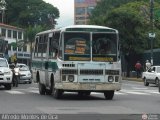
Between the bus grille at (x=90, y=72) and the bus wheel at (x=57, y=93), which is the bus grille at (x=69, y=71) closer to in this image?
the bus grille at (x=90, y=72)

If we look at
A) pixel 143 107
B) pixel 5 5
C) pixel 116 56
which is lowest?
pixel 143 107

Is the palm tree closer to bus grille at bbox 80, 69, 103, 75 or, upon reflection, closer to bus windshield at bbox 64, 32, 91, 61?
bus windshield at bbox 64, 32, 91, 61

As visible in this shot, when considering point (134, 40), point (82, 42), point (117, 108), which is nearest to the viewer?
point (117, 108)

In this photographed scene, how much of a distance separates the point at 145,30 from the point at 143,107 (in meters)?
45.6

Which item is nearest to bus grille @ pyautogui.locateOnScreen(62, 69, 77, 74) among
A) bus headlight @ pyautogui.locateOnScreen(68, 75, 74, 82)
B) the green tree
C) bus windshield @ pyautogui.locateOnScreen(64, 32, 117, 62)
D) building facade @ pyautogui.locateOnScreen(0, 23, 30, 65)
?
bus headlight @ pyautogui.locateOnScreen(68, 75, 74, 82)

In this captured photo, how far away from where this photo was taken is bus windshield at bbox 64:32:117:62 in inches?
938

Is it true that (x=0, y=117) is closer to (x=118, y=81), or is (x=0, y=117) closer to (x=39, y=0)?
(x=118, y=81)

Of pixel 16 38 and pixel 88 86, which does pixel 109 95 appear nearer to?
pixel 88 86

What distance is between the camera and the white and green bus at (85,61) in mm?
23641

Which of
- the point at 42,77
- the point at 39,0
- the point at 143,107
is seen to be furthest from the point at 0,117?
the point at 39,0

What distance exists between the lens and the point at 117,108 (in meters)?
19.8

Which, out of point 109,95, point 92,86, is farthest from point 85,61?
point 109,95

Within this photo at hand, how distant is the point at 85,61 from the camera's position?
23781 mm

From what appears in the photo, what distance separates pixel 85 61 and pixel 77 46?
688 mm
